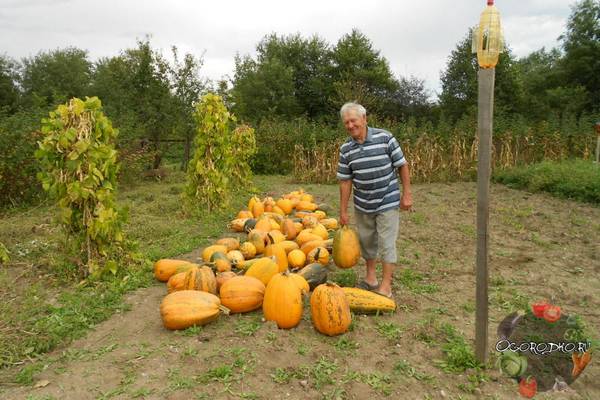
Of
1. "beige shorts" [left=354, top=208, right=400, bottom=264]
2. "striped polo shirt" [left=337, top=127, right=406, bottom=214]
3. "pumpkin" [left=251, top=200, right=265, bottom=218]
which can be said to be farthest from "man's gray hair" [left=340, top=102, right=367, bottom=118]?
"pumpkin" [left=251, top=200, right=265, bottom=218]

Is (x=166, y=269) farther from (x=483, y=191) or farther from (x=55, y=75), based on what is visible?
(x=55, y=75)

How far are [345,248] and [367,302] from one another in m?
0.81

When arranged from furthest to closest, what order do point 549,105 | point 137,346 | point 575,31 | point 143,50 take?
point 575,31 < point 549,105 < point 143,50 < point 137,346

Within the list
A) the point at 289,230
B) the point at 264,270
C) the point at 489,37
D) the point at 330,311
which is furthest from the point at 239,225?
the point at 489,37

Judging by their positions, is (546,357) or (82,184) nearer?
(546,357)

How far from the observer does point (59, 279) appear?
4.64 m

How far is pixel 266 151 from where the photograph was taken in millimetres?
17922

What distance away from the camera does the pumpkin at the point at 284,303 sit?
3.54m

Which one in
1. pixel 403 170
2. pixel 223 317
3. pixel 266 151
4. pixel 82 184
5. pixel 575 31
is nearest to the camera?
pixel 223 317

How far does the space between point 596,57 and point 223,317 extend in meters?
37.3

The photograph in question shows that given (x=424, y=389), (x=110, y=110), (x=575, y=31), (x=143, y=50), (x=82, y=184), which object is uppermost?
(x=575, y=31)

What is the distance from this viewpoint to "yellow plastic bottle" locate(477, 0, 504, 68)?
2396 mm

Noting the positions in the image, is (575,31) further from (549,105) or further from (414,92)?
(414,92)

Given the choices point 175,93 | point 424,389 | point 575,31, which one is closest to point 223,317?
point 424,389
